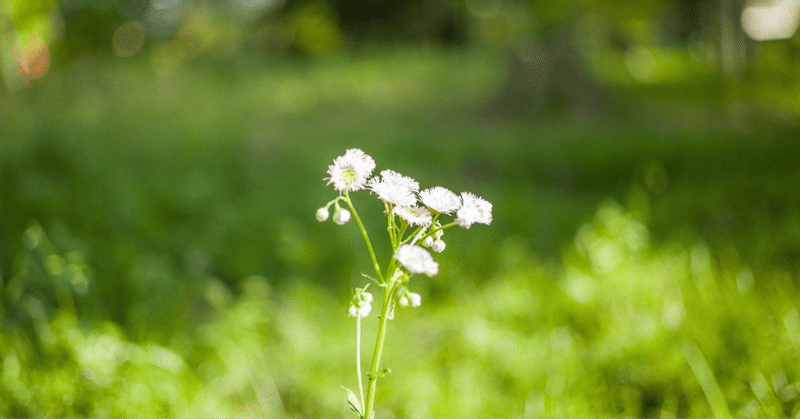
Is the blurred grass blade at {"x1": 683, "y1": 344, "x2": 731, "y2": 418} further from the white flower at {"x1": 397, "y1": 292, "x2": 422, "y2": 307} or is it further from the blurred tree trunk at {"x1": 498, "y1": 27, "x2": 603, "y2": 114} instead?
the blurred tree trunk at {"x1": 498, "y1": 27, "x2": 603, "y2": 114}

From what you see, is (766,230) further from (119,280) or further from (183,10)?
(183,10)

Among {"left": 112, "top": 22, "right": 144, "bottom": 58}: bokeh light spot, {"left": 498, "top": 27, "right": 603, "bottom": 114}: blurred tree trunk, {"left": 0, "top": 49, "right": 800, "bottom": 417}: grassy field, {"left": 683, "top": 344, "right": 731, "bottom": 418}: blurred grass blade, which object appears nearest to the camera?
{"left": 683, "top": 344, "right": 731, "bottom": 418}: blurred grass blade

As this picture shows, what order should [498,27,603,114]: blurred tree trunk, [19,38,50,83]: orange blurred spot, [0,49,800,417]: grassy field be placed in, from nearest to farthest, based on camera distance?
[0,49,800,417]: grassy field, [19,38,50,83]: orange blurred spot, [498,27,603,114]: blurred tree trunk

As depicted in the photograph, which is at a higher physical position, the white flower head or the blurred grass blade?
the blurred grass blade

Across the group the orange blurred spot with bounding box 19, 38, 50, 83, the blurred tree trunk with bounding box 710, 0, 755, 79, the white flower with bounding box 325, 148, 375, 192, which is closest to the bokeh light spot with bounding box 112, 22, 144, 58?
the orange blurred spot with bounding box 19, 38, 50, 83

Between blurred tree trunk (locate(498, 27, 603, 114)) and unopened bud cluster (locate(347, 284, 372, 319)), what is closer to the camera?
unopened bud cluster (locate(347, 284, 372, 319))

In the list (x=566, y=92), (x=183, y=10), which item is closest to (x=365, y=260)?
(x=566, y=92)

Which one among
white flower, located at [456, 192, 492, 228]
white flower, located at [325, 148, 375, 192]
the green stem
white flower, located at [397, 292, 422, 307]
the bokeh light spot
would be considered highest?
the bokeh light spot
